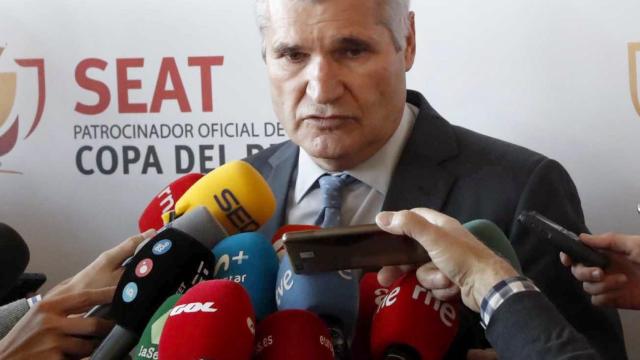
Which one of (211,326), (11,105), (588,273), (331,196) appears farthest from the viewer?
(11,105)

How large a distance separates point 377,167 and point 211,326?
85cm

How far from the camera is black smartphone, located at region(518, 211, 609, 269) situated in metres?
1.25

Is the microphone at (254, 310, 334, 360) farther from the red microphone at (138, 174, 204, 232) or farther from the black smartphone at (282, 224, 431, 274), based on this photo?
A: the red microphone at (138, 174, 204, 232)

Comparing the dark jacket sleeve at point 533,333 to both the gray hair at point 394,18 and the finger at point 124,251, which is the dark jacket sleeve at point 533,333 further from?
the gray hair at point 394,18

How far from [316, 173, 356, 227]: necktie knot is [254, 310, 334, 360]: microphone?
618 millimetres

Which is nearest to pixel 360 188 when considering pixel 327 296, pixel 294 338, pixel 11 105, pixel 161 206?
pixel 161 206

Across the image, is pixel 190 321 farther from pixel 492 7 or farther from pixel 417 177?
pixel 492 7

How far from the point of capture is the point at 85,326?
1308mm

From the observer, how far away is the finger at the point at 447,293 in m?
1.15

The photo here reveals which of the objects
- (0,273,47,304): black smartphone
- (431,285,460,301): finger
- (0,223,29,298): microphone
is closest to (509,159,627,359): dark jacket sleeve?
(431,285,460,301): finger

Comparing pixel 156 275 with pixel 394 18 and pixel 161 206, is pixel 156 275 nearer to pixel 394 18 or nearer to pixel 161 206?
pixel 161 206

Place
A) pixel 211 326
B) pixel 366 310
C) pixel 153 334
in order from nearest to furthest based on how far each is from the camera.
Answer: pixel 211 326, pixel 153 334, pixel 366 310

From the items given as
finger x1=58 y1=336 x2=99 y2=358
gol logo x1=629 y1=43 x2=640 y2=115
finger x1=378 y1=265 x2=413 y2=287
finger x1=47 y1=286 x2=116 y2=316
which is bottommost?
finger x1=58 y1=336 x2=99 y2=358

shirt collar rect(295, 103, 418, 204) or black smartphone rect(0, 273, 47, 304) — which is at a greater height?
shirt collar rect(295, 103, 418, 204)
